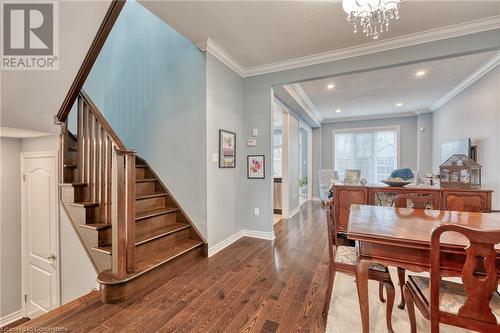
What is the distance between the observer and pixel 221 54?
3.18m

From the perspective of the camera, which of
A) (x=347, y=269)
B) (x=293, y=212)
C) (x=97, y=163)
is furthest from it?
(x=293, y=212)

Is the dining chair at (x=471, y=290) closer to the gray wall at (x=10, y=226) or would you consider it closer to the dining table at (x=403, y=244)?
the dining table at (x=403, y=244)

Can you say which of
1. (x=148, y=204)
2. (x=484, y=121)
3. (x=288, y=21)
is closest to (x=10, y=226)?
(x=148, y=204)

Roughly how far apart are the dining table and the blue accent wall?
6.75ft

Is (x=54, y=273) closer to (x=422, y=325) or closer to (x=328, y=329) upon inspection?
(x=328, y=329)

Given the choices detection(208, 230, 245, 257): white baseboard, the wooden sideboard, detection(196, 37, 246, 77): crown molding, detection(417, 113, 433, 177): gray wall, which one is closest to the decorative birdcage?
the wooden sideboard

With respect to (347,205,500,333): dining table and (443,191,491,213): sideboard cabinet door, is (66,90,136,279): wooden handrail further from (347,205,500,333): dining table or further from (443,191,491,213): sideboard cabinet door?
(443,191,491,213): sideboard cabinet door

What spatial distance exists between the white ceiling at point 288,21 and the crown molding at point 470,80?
1.66 metres

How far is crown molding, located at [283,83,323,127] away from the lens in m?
4.32

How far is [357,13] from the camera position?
6.37 feet

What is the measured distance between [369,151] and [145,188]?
23.2 feet

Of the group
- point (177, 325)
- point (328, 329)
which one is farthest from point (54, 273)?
point (328, 329)

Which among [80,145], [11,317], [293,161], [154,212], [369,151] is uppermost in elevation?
[369,151]

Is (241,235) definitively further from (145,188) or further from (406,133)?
(406,133)
